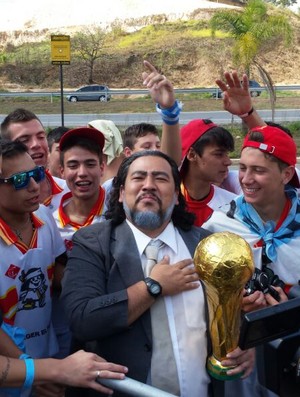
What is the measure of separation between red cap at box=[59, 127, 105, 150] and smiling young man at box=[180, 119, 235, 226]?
744 millimetres

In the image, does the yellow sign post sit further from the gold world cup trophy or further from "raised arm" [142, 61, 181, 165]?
the gold world cup trophy

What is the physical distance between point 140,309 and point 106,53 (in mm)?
44318

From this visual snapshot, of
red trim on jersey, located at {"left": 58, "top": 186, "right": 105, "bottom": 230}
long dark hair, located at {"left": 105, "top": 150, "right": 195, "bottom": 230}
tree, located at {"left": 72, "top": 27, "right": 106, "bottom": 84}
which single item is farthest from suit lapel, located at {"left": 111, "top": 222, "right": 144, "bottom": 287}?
tree, located at {"left": 72, "top": 27, "right": 106, "bottom": 84}

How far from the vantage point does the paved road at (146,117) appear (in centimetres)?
2122

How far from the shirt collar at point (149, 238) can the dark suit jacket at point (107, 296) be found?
0.02 metres

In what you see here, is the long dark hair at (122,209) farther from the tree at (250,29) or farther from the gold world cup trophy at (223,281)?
the tree at (250,29)

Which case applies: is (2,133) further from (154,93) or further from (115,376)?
(115,376)

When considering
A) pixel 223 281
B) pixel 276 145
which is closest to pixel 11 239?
pixel 223 281

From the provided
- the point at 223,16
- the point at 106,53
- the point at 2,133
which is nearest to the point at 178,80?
the point at 106,53

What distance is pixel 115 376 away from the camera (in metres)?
2.00

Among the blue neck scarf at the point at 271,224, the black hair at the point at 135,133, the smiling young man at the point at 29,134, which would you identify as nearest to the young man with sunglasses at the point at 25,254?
the smiling young man at the point at 29,134

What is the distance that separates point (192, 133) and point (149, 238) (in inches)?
59.1

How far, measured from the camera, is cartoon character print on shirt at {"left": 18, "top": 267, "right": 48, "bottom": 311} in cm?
253

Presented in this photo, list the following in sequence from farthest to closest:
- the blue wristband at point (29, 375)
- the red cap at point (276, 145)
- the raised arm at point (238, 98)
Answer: the raised arm at point (238, 98), the red cap at point (276, 145), the blue wristband at point (29, 375)
